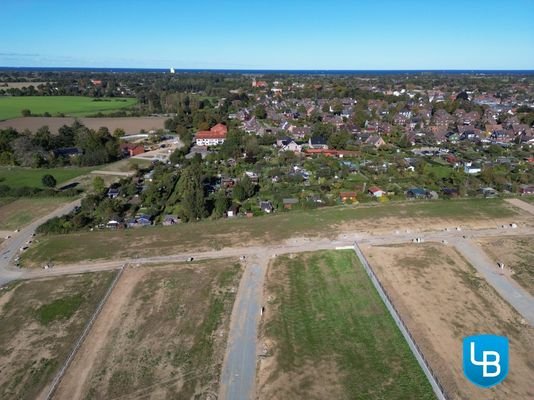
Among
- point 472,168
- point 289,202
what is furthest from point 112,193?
point 472,168

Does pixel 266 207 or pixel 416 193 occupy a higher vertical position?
pixel 416 193

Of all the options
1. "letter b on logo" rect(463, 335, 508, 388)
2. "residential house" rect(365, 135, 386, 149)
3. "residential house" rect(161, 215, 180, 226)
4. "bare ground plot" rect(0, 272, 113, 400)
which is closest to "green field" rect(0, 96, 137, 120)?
"residential house" rect(365, 135, 386, 149)

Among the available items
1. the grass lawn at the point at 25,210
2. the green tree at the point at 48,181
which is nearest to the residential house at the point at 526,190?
the grass lawn at the point at 25,210

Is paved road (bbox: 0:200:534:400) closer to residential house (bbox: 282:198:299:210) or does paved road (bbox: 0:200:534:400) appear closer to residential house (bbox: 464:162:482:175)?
residential house (bbox: 282:198:299:210)

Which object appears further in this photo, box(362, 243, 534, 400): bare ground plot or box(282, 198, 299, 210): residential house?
box(282, 198, 299, 210): residential house

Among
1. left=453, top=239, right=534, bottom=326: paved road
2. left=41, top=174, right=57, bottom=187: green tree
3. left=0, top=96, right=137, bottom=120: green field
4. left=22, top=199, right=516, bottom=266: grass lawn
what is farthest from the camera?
left=0, top=96, right=137, bottom=120: green field

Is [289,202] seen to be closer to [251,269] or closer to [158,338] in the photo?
[251,269]

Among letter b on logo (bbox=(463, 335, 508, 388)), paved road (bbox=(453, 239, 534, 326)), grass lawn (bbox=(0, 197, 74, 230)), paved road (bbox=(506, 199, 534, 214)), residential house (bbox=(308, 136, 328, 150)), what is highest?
letter b on logo (bbox=(463, 335, 508, 388))
